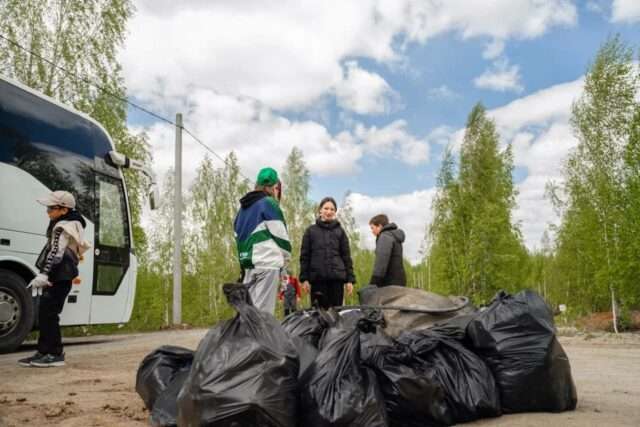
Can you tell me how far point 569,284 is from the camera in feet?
99.2

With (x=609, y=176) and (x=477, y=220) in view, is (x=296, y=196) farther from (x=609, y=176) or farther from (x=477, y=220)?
(x=609, y=176)

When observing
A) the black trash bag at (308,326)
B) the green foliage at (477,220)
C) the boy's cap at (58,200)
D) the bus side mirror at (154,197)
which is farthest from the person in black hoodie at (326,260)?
the green foliage at (477,220)

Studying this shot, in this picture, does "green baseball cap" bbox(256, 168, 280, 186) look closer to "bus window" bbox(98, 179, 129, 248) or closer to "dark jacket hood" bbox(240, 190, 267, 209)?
"dark jacket hood" bbox(240, 190, 267, 209)

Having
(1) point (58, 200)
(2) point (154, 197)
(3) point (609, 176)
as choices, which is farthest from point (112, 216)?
(3) point (609, 176)

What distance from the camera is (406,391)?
3088 mm

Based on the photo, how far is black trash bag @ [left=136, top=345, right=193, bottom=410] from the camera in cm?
354

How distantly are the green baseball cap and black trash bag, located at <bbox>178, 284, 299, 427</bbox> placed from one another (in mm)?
1887

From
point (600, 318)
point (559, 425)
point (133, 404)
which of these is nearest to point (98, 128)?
point (133, 404)

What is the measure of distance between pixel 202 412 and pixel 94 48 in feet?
55.2

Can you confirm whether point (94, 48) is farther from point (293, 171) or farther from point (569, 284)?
point (569, 284)

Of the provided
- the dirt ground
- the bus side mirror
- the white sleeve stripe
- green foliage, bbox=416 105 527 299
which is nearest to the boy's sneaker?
the dirt ground

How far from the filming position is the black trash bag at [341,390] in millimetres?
2758

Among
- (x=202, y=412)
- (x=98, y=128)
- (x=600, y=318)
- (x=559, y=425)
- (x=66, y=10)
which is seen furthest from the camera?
(x=600, y=318)

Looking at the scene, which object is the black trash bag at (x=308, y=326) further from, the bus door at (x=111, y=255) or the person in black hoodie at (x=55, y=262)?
the bus door at (x=111, y=255)
